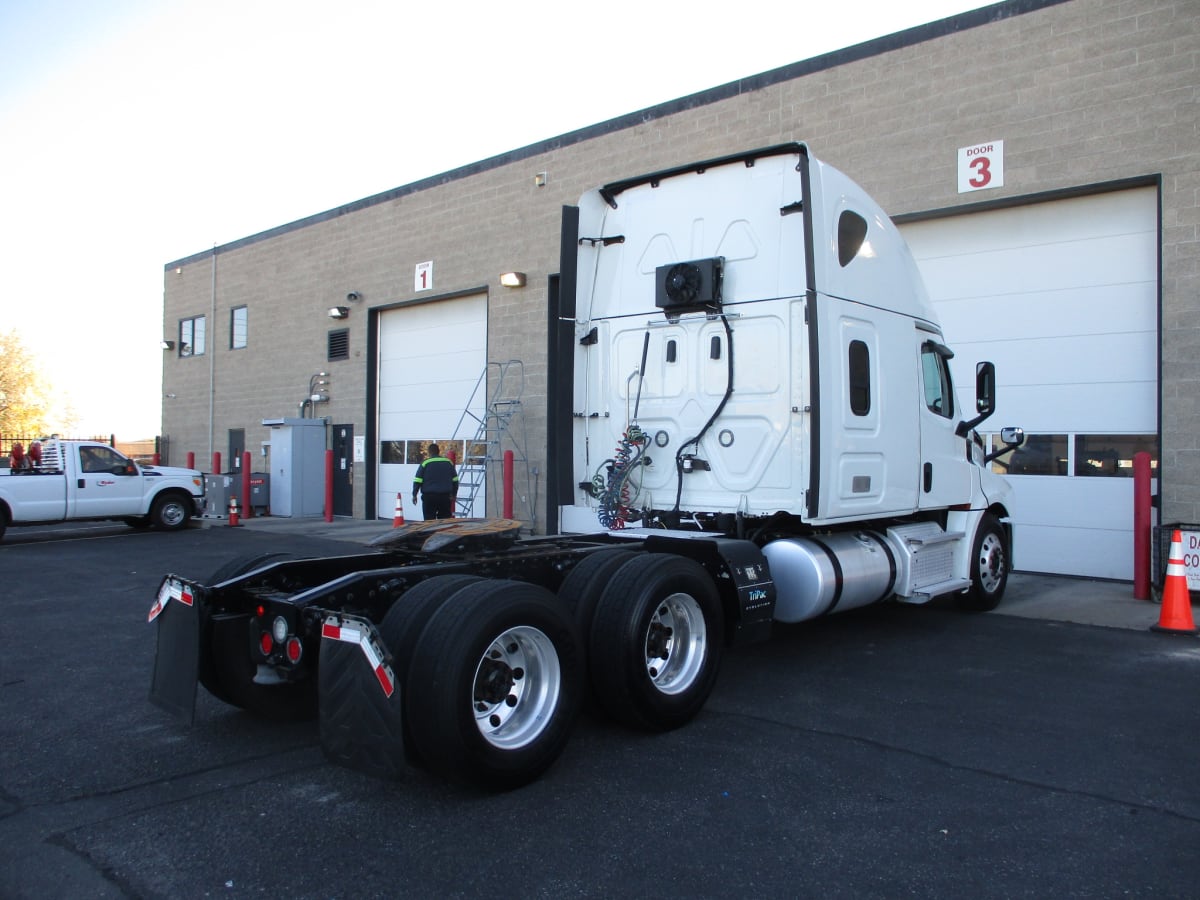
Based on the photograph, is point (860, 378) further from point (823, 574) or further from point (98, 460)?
point (98, 460)

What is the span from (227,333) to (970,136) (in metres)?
19.8

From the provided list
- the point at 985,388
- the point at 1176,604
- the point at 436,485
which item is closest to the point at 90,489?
the point at 436,485

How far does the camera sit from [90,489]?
1586cm

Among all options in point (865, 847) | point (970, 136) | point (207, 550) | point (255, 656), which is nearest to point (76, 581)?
point (207, 550)

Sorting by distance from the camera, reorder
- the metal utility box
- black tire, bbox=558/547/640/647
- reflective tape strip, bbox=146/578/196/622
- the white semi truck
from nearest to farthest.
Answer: the white semi truck, reflective tape strip, bbox=146/578/196/622, black tire, bbox=558/547/640/647, the metal utility box

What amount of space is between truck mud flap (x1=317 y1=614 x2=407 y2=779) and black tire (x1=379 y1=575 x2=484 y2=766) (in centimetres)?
8

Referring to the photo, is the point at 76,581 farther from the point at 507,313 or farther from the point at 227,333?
the point at 227,333

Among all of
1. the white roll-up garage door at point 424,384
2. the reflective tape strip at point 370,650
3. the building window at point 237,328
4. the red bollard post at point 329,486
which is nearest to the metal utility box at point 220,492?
the red bollard post at point 329,486

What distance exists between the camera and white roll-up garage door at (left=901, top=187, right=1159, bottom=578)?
10.5m

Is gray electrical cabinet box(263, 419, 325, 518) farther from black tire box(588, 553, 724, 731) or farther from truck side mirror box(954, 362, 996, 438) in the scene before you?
black tire box(588, 553, 724, 731)

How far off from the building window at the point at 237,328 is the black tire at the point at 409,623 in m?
21.5

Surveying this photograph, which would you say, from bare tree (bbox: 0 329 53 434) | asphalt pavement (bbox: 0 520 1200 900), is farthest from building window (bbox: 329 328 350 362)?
bare tree (bbox: 0 329 53 434)

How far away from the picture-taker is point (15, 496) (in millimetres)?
14953

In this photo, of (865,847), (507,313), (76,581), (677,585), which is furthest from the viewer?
(507,313)
